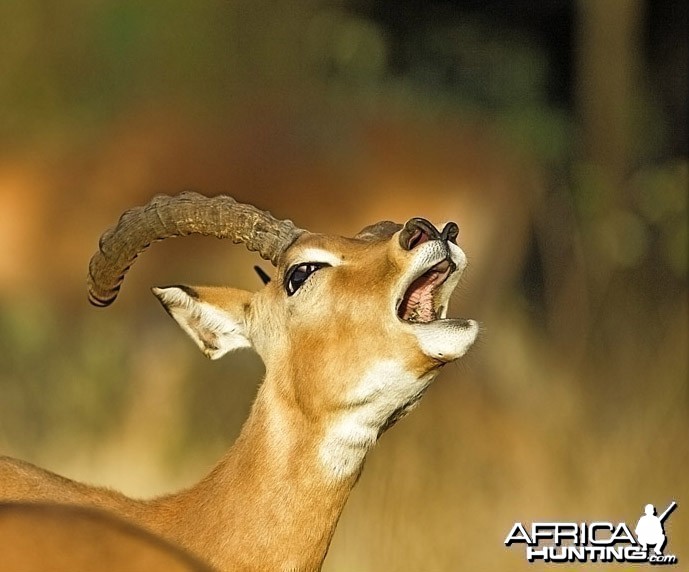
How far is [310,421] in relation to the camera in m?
5.45

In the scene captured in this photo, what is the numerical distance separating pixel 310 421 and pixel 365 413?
22 centimetres

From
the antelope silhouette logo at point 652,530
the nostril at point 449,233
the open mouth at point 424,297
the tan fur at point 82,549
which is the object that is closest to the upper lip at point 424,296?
the open mouth at point 424,297

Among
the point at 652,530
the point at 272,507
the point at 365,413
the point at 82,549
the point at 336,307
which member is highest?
the point at 652,530

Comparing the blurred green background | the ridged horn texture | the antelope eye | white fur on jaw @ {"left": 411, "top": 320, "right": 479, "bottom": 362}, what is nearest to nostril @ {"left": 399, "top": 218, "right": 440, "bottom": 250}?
white fur on jaw @ {"left": 411, "top": 320, "right": 479, "bottom": 362}

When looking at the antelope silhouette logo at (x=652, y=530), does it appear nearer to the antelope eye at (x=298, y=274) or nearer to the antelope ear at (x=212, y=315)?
the antelope ear at (x=212, y=315)

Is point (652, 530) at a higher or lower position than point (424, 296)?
higher

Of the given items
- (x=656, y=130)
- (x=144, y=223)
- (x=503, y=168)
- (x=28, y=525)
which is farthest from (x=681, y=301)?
(x=28, y=525)

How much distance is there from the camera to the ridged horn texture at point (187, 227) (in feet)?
19.3

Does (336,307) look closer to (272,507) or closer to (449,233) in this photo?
(449,233)

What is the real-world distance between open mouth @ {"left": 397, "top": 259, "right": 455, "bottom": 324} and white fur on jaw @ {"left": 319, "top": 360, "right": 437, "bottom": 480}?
8.7 inches

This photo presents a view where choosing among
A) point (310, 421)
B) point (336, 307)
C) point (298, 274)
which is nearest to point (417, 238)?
point (336, 307)

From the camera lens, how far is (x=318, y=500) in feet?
17.7

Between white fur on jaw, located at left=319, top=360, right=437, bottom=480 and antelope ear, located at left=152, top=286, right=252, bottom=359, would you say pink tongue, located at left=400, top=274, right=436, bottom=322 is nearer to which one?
white fur on jaw, located at left=319, top=360, right=437, bottom=480

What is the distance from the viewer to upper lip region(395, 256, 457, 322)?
542cm
